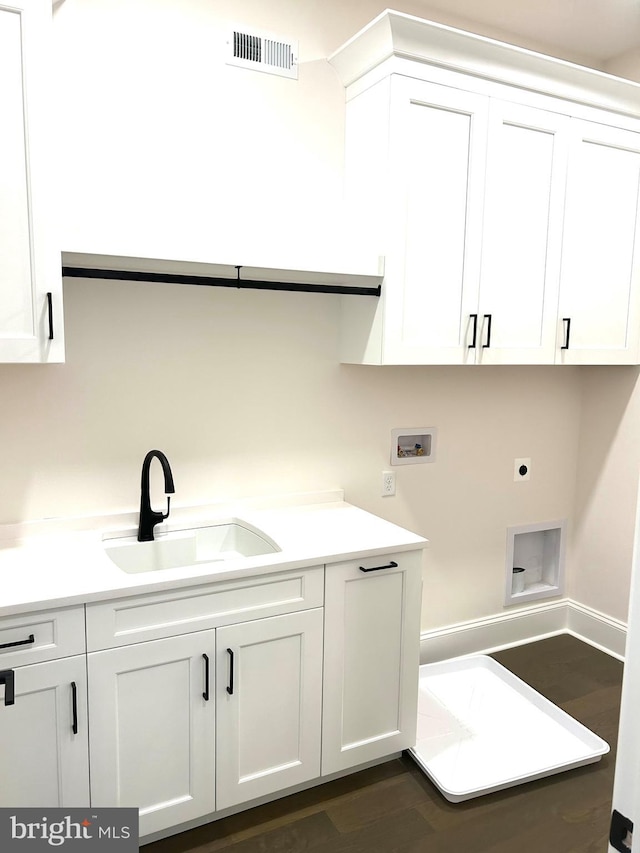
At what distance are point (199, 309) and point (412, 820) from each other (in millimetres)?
1907

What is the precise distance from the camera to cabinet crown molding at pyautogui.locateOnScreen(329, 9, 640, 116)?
7.38 feet

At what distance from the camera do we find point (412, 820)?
2.17 metres

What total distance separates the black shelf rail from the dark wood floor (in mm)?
1745

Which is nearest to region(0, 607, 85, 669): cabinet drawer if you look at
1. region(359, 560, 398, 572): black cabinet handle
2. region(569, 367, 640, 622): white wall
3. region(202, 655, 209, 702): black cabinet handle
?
region(202, 655, 209, 702): black cabinet handle

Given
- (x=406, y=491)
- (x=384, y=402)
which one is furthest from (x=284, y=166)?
(x=406, y=491)

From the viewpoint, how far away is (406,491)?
2.98 metres

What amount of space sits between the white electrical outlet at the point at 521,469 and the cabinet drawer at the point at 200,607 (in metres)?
1.52

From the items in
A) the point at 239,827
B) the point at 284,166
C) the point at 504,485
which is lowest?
the point at 239,827

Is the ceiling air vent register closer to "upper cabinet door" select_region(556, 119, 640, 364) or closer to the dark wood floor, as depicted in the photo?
"upper cabinet door" select_region(556, 119, 640, 364)

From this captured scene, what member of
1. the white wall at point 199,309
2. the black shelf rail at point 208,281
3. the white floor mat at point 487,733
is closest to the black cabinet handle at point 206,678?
the white wall at point 199,309

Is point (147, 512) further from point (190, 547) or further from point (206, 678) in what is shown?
point (206, 678)

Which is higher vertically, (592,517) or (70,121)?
(70,121)

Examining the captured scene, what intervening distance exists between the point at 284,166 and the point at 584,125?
1.25 metres

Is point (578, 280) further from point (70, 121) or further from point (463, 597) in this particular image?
point (70, 121)
